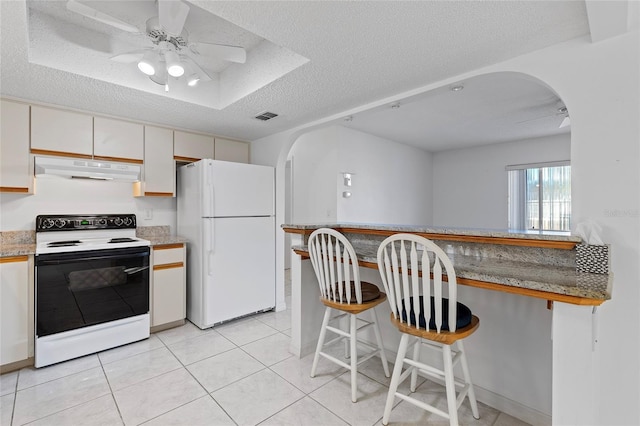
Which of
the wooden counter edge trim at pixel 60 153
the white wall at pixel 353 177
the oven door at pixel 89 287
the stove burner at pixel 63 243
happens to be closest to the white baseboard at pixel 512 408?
the white wall at pixel 353 177

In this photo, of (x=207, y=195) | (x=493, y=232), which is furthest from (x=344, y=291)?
(x=207, y=195)

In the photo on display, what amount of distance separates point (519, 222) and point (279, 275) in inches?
168

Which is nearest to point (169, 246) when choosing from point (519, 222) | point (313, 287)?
point (313, 287)

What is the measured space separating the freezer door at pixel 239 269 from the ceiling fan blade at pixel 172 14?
1.83 metres

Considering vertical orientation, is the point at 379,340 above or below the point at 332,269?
below

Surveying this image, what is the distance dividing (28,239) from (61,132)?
1.03 metres

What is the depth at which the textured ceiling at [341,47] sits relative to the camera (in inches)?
54.8

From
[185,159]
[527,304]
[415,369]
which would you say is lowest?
[415,369]

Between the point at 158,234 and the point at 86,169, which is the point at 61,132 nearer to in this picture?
the point at 86,169

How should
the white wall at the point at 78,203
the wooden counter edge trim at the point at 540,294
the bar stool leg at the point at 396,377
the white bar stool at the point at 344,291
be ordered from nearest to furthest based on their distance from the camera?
the wooden counter edge trim at the point at 540,294, the bar stool leg at the point at 396,377, the white bar stool at the point at 344,291, the white wall at the point at 78,203

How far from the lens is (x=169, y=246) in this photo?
120 inches

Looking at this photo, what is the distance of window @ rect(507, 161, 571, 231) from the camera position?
4.62 metres

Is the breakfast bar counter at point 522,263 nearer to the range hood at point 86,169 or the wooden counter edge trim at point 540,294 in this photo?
the wooden counter edge trim at point 540,294

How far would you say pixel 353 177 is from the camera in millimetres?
4195
